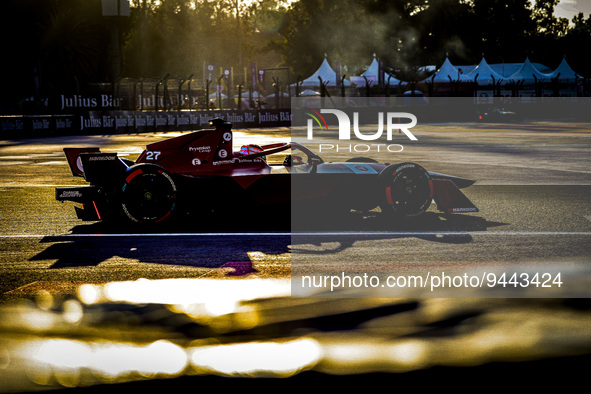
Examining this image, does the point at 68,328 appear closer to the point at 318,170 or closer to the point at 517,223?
the point at 318,170

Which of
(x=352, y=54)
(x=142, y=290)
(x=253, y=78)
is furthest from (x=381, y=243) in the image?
(x=352, y=54)

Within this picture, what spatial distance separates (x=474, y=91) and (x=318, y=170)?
4212 centimetres

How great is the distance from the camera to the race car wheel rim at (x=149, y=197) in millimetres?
7824

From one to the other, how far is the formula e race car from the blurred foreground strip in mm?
2659

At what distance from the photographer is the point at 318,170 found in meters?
8.27

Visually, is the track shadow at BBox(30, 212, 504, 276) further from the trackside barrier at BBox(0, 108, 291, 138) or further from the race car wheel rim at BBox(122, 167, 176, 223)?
the trackside barrier at BBox(0, 108, 291, 138)

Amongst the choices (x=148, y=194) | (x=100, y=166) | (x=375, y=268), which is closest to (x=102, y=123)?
(x=100, y=166)

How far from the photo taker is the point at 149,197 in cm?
794

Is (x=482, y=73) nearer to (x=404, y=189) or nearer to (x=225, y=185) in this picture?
(x=404, y=189)

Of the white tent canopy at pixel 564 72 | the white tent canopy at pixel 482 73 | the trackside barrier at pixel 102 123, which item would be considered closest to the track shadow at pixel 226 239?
the trackside barrier at pixel 102 123

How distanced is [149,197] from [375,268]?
10.0 feet

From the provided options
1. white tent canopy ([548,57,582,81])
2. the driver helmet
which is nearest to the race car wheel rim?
the driver helmet

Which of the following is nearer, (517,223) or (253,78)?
(517,223)

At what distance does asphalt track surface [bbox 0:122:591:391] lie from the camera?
3.94 metres
